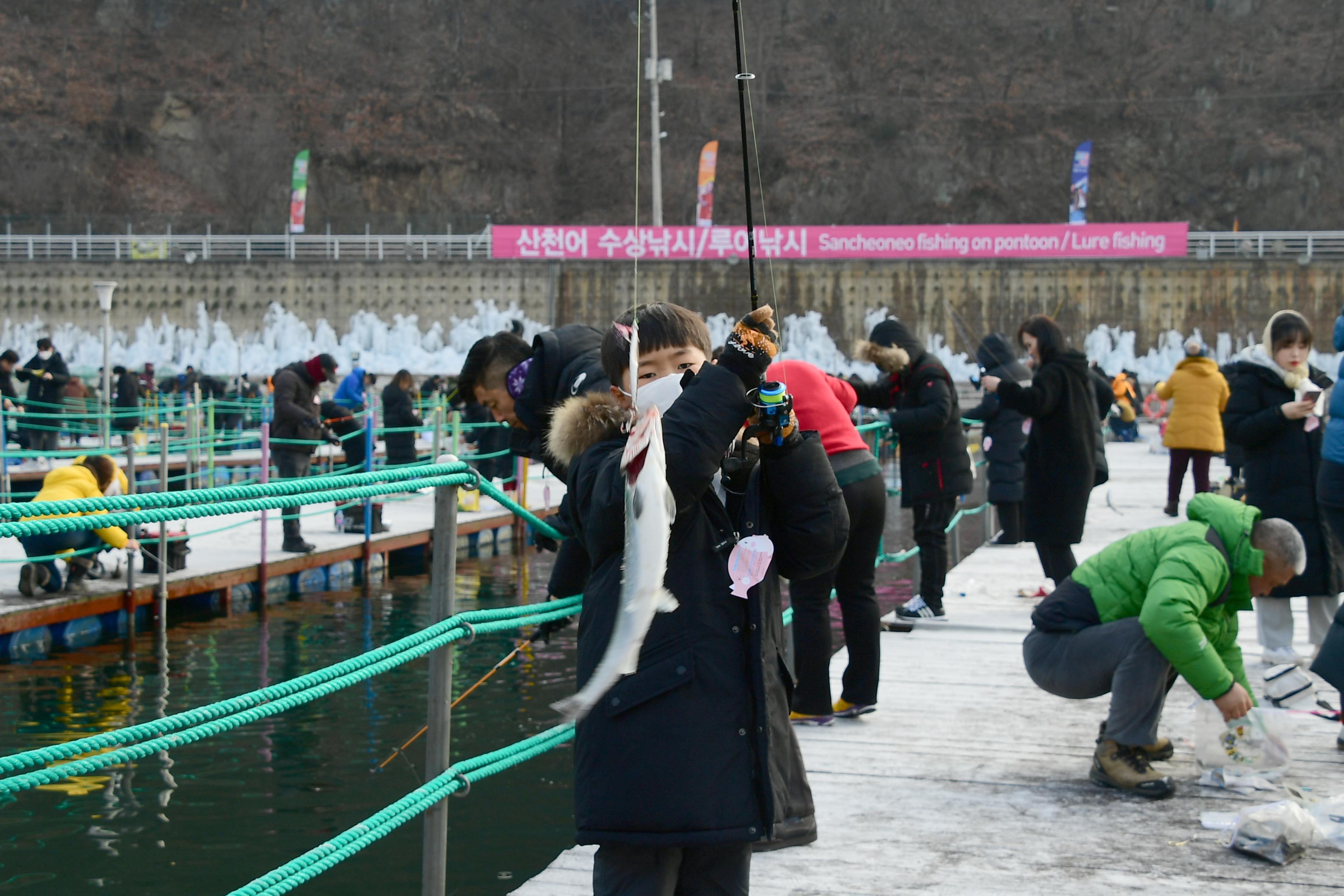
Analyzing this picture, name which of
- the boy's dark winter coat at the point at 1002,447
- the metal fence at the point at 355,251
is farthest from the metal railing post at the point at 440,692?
the metal fence at the point at 355,251

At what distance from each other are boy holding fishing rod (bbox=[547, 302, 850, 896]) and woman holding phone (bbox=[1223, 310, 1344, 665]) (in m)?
3.70

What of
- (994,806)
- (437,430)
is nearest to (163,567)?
(437,430)

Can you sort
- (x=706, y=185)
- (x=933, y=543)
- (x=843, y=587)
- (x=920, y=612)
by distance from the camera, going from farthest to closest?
(x=706, y=185)
(x=920, y=612)
(x=933, y=543)
(x=843, y=587)

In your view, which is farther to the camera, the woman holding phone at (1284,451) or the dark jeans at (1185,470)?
the dark jeans at (1185,470)

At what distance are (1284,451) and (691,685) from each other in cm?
409

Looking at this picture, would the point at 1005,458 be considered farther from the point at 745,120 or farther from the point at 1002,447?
the point at 745,120

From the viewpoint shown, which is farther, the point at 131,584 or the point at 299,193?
the point at 299,193

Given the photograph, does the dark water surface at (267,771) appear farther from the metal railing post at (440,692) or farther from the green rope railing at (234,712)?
the green rope railing at (234,712)

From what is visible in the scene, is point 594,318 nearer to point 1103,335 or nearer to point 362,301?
point 362,301

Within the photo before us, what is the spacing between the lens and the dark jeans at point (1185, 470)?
10195mm

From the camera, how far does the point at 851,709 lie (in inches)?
185

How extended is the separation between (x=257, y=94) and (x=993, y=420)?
5182 centimetres

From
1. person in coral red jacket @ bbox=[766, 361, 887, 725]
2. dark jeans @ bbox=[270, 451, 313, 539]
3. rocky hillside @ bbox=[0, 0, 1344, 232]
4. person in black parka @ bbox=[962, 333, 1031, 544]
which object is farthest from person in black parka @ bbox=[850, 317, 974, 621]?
rocky hillside @ bbox=[0, 0, 1344, 232]

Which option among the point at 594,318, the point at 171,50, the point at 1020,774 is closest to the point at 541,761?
the point at 1020,774
